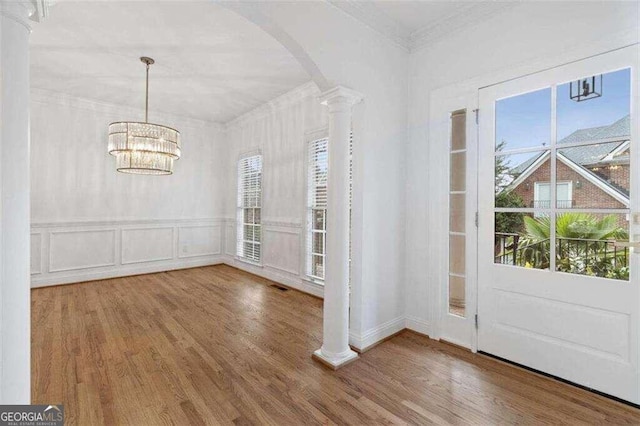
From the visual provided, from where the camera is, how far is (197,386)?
2.08 m

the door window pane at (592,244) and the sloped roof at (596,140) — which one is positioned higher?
the sloped roof at (596,140)

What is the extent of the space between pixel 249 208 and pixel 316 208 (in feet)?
6.16

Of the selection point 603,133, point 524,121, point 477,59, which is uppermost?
point 477,59

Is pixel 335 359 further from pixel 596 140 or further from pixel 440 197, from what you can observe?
pixel 596 140

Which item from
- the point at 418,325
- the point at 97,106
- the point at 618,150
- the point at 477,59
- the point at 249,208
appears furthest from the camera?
the point at 249,208

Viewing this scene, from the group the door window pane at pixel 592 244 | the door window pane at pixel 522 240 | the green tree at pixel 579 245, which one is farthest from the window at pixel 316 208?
the door window pane at pixel 592 244

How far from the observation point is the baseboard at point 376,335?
259 cm

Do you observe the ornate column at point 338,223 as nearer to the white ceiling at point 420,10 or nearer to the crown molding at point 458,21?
the white ceiling at point 420,10

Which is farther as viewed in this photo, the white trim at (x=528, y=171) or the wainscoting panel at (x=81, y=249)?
the wainscoting panel at (x=81, y=249)

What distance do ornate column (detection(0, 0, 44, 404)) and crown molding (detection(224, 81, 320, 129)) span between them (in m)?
3.13

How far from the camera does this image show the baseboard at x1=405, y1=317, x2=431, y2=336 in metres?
2.86

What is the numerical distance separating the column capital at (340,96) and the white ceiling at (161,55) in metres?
1.14

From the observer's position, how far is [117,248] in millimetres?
5129

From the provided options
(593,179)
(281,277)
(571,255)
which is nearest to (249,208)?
(281,277)
